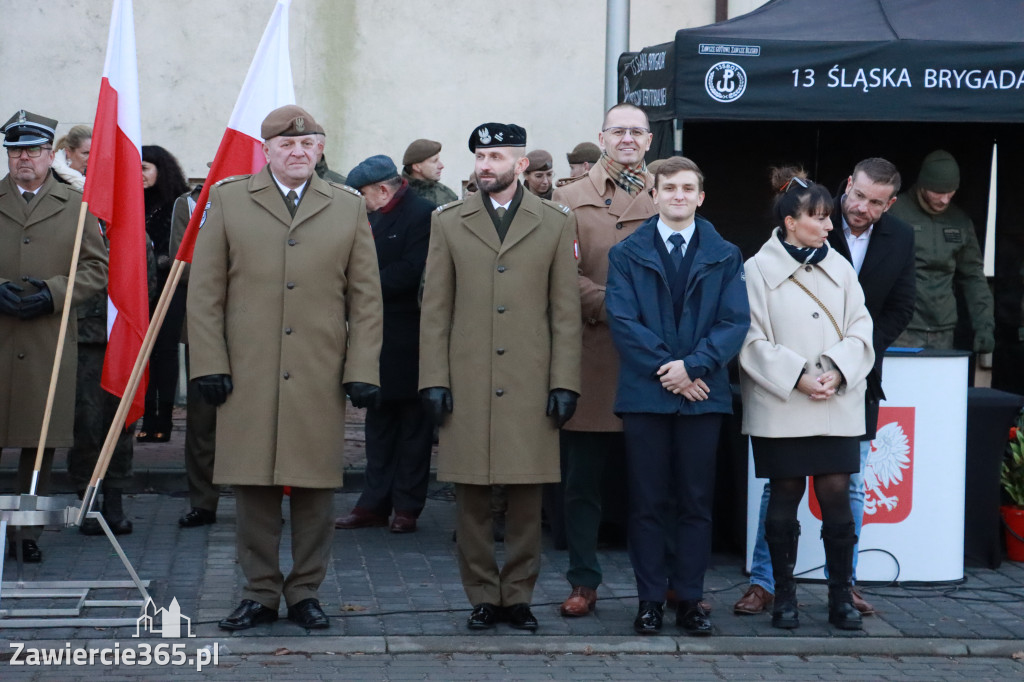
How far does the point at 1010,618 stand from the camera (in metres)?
6.56

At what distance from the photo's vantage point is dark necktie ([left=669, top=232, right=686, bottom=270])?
611 centimetres

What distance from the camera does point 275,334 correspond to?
595cm

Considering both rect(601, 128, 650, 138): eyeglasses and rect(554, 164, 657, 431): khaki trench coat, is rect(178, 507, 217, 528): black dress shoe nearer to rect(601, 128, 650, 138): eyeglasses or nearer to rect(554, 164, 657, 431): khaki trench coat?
rect(554, 164, 657, 431): khaki trench coat

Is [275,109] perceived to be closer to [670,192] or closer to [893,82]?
[670,192]

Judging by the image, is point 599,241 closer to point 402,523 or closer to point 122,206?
point 122,206

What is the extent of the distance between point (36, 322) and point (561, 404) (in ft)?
9.43

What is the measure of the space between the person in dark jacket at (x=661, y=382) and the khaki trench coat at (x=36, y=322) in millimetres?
Result: 2900

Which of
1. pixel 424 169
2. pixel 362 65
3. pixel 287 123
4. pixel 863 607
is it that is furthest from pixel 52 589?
pixel 362 65

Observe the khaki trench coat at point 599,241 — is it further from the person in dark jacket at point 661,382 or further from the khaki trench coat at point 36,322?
the khaki trench coat at point 36,322

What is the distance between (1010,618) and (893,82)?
288cm

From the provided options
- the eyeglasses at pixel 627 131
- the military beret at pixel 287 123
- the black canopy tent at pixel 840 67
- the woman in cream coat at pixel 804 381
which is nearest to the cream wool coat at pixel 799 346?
Result: the woman in cream coat at pixel 804 381

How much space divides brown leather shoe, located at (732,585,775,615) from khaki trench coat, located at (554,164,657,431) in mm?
1070

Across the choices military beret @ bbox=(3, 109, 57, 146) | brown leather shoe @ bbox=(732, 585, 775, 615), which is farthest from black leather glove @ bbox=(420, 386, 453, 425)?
military beret @ bbox=(3, 109, 57, 146)

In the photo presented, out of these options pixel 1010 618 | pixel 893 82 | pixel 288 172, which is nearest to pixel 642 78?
pixel 893 82
